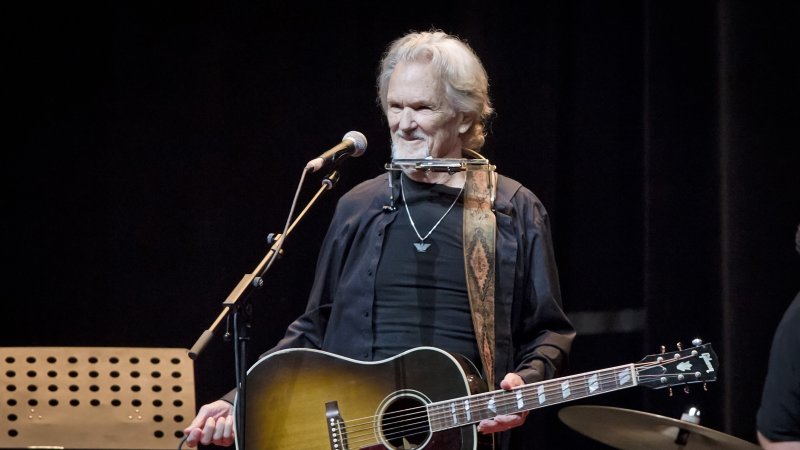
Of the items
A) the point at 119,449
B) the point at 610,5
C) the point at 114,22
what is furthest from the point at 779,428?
the point at 114,22

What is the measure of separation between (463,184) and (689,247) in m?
0.94

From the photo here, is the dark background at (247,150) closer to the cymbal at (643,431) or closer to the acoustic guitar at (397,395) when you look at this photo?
the cymbal at (643,431)

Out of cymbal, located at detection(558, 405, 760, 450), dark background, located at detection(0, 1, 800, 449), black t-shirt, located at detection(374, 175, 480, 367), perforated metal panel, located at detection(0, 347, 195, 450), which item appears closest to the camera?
cymbal, located at detection(558, 405, 760, 450)

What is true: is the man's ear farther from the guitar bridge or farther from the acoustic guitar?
the guitar bridge

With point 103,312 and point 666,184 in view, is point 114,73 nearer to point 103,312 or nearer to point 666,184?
point 103,312

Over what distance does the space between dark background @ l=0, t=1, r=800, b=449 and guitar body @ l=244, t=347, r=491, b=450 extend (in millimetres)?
1080

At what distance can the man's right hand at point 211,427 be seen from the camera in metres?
2.93

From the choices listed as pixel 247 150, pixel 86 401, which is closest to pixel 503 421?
pixel 86 401

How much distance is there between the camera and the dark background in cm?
385

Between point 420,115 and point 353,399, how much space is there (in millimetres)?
856

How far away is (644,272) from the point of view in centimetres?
377

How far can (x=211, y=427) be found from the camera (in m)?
2.95

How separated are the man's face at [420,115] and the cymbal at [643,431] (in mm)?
864

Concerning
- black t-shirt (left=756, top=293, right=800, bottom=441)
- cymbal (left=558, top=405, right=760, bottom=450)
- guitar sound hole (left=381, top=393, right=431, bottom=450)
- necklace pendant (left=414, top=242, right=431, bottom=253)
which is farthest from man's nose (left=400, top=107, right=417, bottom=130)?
black t-shirt (left=756, top=293, right=800, bottom=441)
